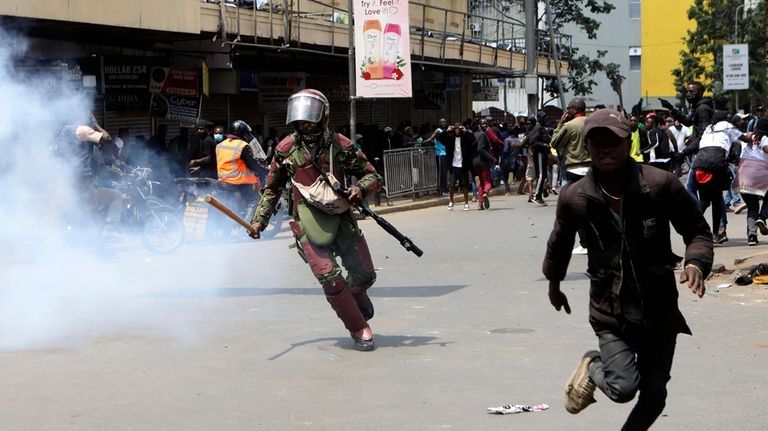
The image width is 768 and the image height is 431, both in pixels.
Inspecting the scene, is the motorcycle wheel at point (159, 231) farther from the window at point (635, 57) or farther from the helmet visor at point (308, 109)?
the window at point (635, 57)

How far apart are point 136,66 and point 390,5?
4657mm

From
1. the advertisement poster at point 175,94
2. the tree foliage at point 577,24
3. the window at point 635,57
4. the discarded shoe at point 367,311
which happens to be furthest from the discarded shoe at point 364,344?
the window at point 635,57

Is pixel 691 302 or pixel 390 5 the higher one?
pixel 390 5

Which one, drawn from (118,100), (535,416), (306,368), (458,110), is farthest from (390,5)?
(458,110)

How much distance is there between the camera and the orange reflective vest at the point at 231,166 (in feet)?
53.5

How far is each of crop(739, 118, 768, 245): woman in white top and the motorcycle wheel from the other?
269 inches

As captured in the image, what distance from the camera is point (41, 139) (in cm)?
1098

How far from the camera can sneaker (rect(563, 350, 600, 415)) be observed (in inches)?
183

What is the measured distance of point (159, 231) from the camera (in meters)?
14.7

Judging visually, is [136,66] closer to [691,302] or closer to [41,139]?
[41,139]

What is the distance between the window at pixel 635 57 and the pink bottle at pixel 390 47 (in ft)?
167

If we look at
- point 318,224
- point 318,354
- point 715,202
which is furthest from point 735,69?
point 318,354

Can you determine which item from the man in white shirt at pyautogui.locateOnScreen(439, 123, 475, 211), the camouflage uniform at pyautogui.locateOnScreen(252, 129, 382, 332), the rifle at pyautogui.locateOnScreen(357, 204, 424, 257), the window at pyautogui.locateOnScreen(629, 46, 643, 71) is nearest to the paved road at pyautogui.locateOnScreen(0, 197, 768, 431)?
the camouflage uniform at pyautogui.locateOnScreen(252, 129, 382, 332)

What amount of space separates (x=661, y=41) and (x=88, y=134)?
58.7 metres
